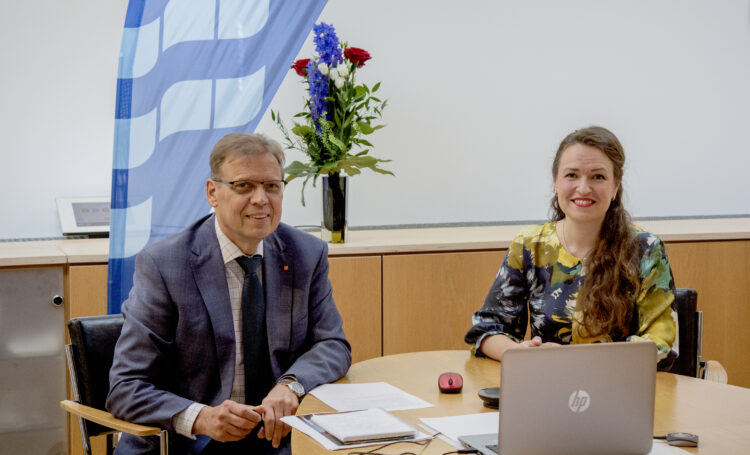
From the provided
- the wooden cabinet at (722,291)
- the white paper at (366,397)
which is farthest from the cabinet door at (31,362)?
the wooden cabinet at (722,291)

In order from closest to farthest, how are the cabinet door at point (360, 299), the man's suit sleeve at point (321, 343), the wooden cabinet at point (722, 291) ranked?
1. the man's suit sleeve at point (321, 343)
2. the cabinet door at point (360, 299)
3. the wooden cabinet at point (722, 291)

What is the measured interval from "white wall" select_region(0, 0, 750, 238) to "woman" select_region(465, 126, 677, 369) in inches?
58.3

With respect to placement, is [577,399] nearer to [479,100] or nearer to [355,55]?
[355,55]

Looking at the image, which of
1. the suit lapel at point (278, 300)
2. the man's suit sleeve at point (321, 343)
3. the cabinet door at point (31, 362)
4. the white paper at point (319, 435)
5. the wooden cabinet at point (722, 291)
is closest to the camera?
the white paper at point (319, 435)

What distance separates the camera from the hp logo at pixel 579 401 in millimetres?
1438

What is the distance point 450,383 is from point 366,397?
213 millimetres

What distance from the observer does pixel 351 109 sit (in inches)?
130

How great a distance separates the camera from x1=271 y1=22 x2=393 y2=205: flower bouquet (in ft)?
10.6

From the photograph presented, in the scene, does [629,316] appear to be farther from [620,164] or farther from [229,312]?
[229,312]

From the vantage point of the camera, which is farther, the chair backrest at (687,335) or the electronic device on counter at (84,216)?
the electronic device on counter at (84,216)

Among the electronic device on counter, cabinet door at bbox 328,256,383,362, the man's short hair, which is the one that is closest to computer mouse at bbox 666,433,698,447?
the man's short hair

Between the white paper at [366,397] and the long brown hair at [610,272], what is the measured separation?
0.69 metres

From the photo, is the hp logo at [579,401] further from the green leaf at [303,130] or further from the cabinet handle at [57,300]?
the cabinet handle at [57,300]

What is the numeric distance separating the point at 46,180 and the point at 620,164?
2.37 m
